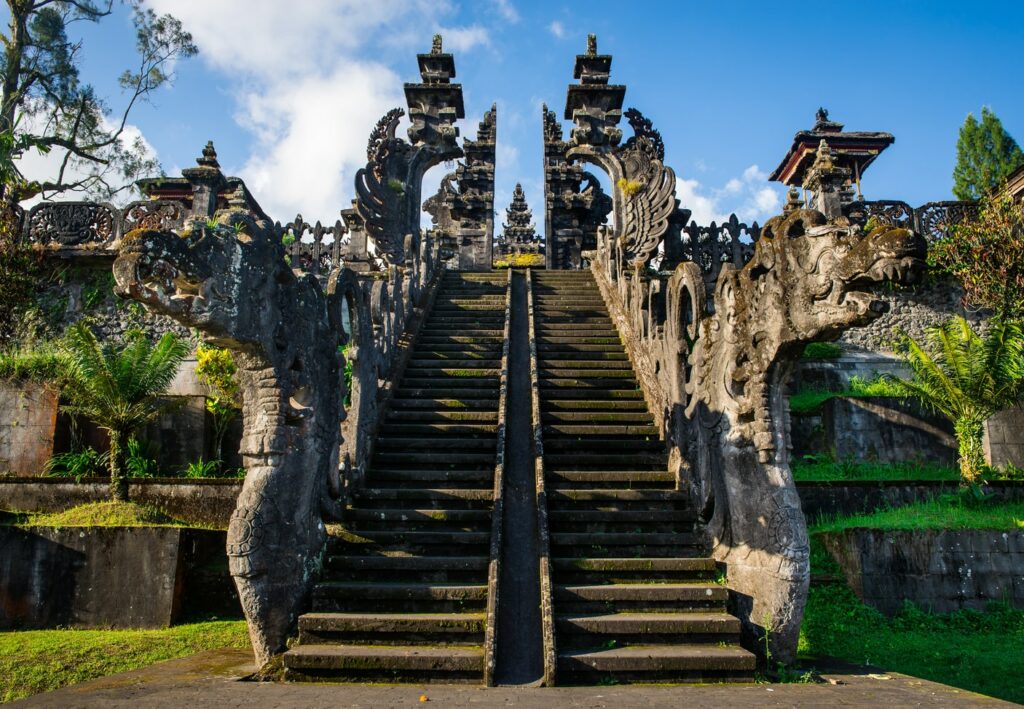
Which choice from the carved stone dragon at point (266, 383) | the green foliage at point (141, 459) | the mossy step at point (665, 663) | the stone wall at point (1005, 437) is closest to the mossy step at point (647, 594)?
the mossy step at point (665, 663)

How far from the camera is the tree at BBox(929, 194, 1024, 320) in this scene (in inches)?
527

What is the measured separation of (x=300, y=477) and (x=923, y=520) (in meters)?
7.15

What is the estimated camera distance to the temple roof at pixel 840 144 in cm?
2366

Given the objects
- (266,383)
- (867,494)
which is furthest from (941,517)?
(266,383)

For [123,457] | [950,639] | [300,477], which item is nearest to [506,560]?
[300,477]

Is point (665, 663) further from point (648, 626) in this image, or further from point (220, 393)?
point (220, 393)

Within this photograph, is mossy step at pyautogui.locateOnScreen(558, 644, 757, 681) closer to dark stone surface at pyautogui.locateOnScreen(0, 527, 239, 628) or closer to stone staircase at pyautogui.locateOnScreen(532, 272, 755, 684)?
stone staircase at pyautogui.locateOnScreen(532, 272, 755, 684)

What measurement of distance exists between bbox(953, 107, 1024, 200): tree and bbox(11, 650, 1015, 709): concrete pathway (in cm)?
2242

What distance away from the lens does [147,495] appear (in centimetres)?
887

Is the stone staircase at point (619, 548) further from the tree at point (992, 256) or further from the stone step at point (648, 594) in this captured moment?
the tree at point (992, 256)

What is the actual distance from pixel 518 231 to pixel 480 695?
1076 inches

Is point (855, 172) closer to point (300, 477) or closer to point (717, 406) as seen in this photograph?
point (717, 406)

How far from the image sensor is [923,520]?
828 cm

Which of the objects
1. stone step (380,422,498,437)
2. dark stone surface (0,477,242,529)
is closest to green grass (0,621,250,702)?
dark stone surface (0,477,242,529)
